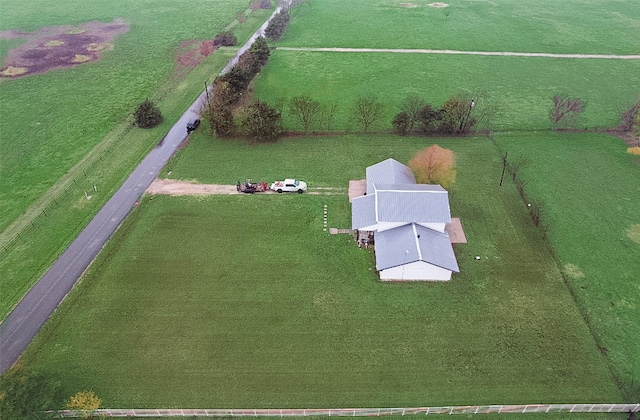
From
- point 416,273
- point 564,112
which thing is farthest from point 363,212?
point 564,112

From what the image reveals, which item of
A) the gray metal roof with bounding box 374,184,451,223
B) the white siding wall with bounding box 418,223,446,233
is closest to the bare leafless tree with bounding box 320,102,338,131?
the gray metal roof with bounding box 374,184,451,223

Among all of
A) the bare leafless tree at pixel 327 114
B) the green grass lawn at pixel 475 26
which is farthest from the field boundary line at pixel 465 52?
the bare leafless tree at pixel 327 114

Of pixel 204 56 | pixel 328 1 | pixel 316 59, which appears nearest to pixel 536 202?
pixel 316 59

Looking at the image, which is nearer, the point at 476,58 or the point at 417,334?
the point at 417,334

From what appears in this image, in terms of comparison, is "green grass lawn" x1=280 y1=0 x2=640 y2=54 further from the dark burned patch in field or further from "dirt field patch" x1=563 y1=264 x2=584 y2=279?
"dirt field patch" x1=563 y1=264 x2=584 y2=279

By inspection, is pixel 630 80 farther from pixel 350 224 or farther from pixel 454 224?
pixel 350 224
